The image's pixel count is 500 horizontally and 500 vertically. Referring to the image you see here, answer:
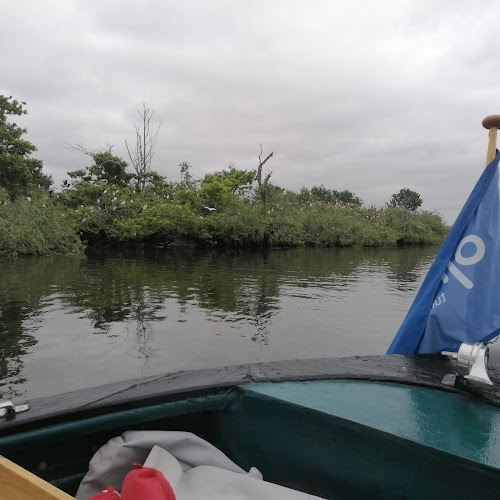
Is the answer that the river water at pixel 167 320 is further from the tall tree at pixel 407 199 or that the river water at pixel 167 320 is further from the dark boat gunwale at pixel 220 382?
the tall tree at pixel 407 199

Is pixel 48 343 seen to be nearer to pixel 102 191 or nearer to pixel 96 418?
pixel 96 418

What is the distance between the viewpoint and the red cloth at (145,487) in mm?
1098

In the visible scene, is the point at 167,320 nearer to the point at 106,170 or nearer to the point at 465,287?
the point at 465,287

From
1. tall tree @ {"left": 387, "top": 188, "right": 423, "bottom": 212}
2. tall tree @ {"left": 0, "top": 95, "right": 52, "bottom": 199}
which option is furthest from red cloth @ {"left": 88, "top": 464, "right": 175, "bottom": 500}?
tall tree @ {"left": 387, "top": 188, "right": 423, "bottom": 212}

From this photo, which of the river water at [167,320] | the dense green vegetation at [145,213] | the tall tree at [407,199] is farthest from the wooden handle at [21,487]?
the tall tree at [407,199]

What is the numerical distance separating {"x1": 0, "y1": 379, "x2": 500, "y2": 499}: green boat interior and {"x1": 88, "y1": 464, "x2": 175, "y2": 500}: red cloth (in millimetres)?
327

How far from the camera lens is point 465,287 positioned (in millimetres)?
2076

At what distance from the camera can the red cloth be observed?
1.10m

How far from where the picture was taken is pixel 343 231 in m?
27.6

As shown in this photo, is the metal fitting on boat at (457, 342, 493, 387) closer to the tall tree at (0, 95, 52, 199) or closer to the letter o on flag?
the letter o on flag

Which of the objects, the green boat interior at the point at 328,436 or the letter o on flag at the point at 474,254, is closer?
the green boat interior at the point at 328,436

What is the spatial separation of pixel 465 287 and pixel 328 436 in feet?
3.63

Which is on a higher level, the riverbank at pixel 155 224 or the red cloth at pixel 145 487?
the riverbank at pixel 155 224

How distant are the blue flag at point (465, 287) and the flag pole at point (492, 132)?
0.05m
